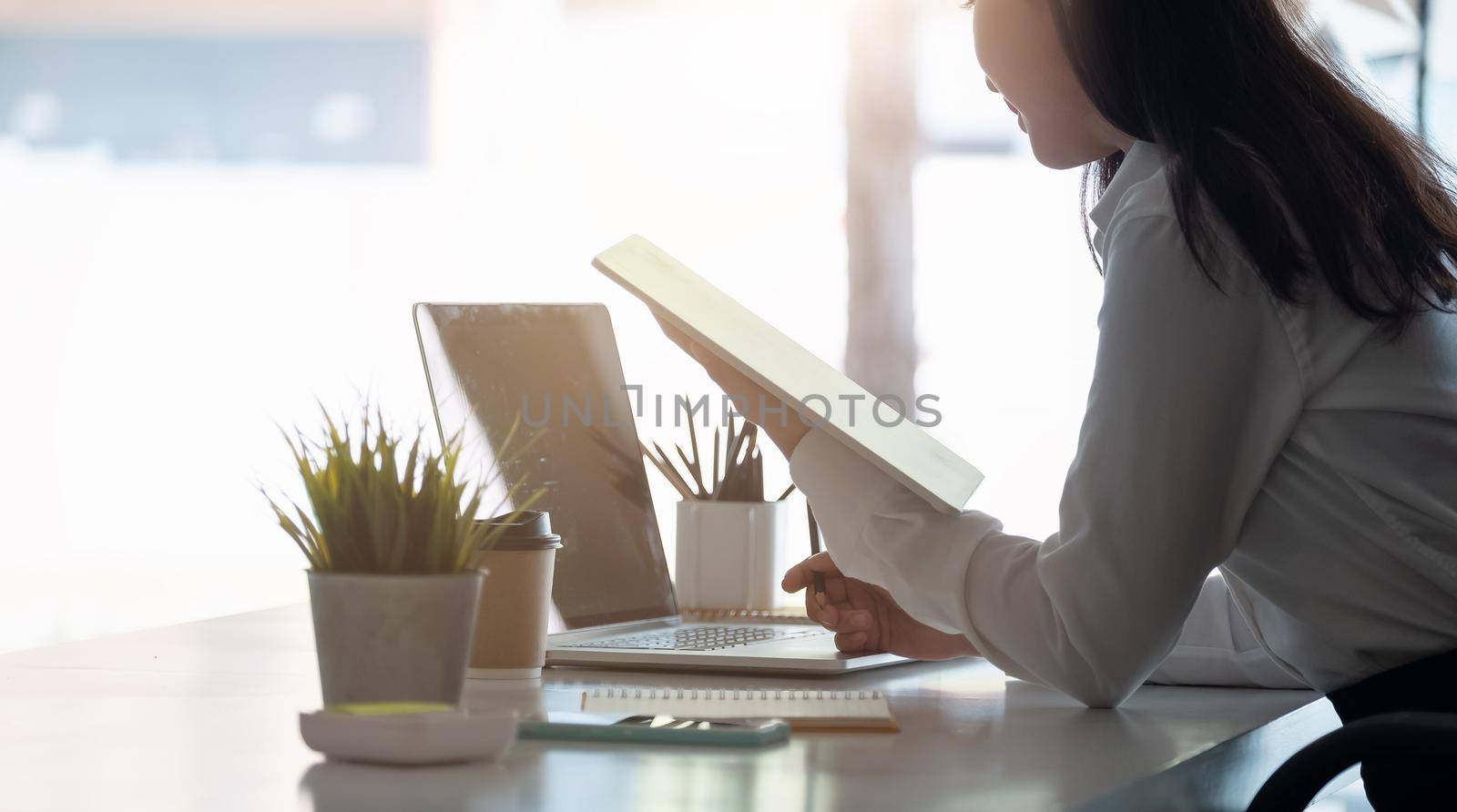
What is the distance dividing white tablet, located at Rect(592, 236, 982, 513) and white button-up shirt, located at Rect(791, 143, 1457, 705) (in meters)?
0.11

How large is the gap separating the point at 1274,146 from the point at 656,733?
1.80 feet

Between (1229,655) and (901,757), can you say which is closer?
(901,757)

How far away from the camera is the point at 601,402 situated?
4.65ft

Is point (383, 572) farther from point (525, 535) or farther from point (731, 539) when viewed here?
point (731, 539)

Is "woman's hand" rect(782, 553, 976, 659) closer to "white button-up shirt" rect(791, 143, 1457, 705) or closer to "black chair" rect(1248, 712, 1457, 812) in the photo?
"white button-up shirt" rect(791, 143, 1457, 705)

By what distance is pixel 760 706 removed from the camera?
2.65 ft

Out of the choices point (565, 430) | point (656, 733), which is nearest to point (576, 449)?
point (565, 430)

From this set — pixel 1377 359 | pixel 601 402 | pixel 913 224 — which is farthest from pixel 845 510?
pixel 913 224

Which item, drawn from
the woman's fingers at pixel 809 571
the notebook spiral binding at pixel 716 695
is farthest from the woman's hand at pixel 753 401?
the notebook spiral binding at pixel 716 695

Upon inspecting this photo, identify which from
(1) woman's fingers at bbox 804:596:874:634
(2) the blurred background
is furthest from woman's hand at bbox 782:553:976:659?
(2) the blurred background

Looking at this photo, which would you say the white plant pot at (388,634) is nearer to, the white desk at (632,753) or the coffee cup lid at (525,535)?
the white desk at (632,753)

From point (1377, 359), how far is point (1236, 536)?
143mm

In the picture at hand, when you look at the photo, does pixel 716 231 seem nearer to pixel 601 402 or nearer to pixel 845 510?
pixel 601 402

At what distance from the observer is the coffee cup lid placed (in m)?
0.99
